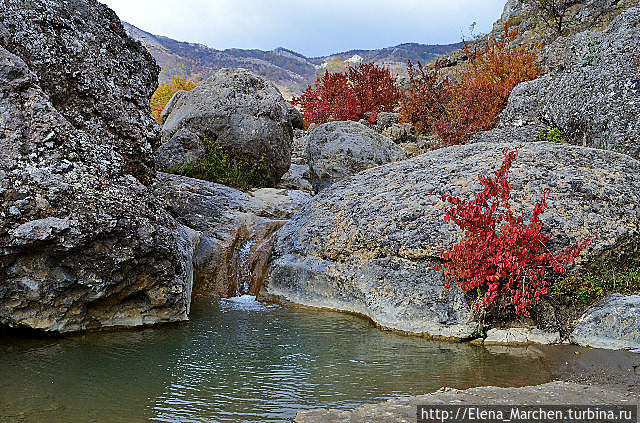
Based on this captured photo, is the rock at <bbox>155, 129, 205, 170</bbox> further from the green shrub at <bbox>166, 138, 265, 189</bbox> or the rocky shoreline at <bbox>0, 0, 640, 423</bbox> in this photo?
the rocky shoreline at <bbox>0, 0, 640, 423</bbox>

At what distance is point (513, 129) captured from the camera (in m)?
11.8

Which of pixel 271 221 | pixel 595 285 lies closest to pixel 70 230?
pixel 271 221

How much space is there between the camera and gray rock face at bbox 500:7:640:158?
9.17 metres

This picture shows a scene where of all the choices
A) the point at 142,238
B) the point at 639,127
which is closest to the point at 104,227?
the point at 142,238

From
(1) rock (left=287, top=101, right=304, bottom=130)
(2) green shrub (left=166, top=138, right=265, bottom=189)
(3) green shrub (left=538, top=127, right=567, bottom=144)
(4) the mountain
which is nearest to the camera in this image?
(3) green shrub (left=538, top=127, right=567, bottom=144)

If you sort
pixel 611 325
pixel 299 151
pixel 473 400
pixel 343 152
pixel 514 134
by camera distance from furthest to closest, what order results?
pixel 299 151 < pixel 343 152 < pixel 514 134 < pixel 611 325 < pixel 473 400

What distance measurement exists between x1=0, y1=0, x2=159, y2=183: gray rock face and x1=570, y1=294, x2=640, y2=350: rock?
633cm

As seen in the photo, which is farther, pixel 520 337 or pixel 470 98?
pixel 470 98

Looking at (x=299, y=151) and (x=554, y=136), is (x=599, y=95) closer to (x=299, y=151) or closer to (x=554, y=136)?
(x=554, y=136)

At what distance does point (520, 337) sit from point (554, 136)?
20.4 ft

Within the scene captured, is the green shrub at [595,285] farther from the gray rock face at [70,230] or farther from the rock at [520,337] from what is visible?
the gray rock face at [70,230]

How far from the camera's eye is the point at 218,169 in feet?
41.3

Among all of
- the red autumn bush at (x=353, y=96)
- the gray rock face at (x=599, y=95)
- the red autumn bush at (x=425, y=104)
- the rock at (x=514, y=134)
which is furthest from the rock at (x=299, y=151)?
the gray rock face at (x=599, y=95)

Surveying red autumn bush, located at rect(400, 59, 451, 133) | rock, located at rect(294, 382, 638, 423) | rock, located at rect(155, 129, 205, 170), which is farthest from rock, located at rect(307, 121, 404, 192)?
rock, located at rect(294, 382, 638, 423)
